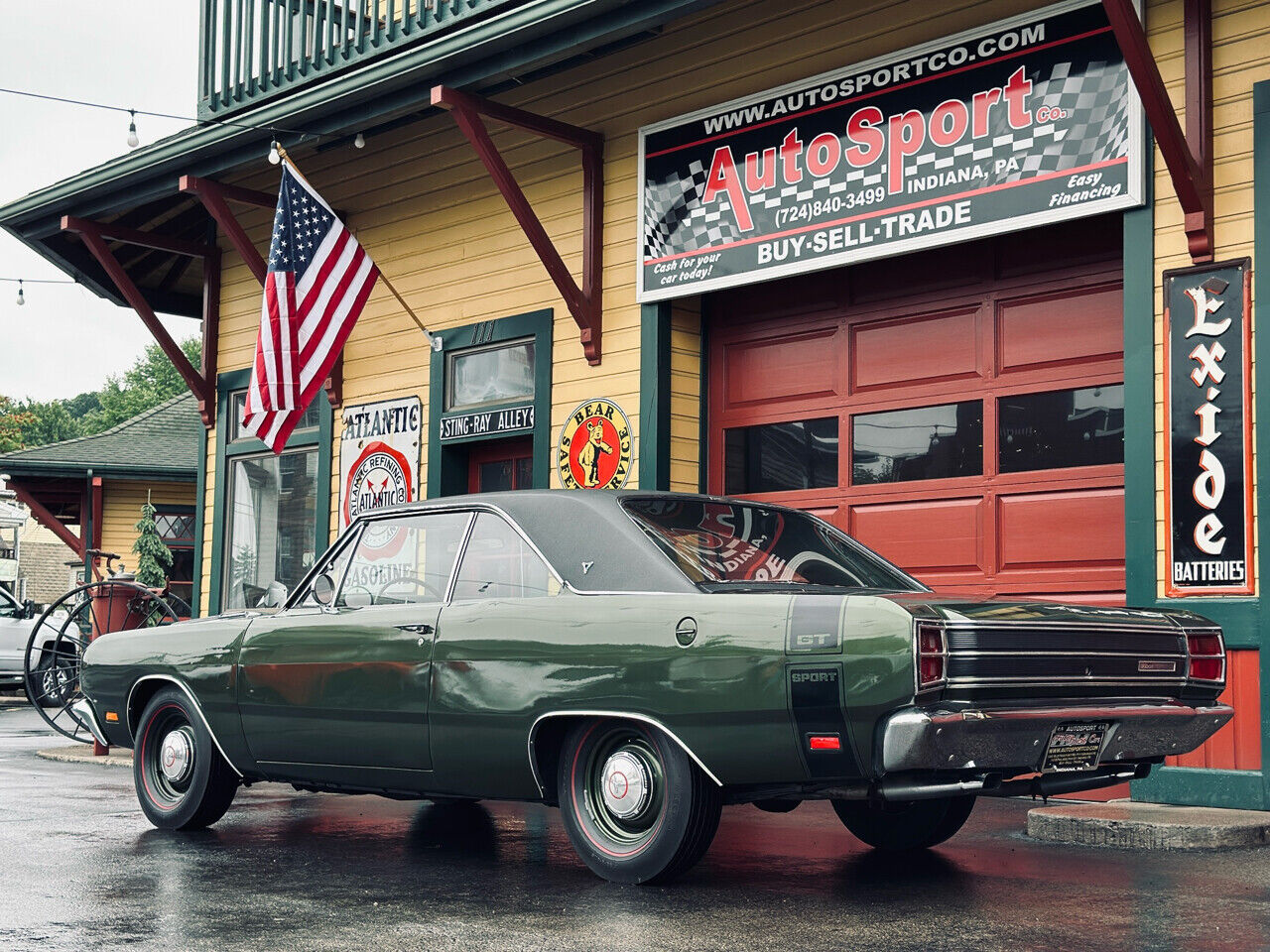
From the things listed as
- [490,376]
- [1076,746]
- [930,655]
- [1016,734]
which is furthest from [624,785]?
[490,376]

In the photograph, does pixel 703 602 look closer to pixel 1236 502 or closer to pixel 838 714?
pixel 838 714

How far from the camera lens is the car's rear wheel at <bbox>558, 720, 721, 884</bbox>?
5434 mm

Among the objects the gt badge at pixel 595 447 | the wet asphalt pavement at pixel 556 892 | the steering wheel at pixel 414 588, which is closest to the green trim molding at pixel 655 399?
the gt badge at pixel 595 447

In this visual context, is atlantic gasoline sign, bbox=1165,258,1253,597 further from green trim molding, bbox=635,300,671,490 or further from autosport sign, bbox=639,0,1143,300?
green trim molding, bbox=635,300,671,490

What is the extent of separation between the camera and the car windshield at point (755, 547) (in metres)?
5.92

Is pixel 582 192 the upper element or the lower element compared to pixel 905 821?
upper

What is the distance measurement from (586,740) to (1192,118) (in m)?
4.73

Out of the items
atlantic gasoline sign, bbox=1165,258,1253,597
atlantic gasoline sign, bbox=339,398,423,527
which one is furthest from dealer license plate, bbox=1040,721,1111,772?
atlantic gasoline sign, bbox=339,398,423,527

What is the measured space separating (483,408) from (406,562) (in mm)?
6129

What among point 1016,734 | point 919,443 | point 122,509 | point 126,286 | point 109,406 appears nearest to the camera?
point 1016,734

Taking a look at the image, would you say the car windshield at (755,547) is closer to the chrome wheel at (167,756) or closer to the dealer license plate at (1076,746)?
the dealer license plate at (1076,746)

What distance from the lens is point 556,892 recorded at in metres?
5.58

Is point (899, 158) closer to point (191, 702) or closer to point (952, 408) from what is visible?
point (952, 408)

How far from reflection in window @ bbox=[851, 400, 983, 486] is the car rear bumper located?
3.97 m
